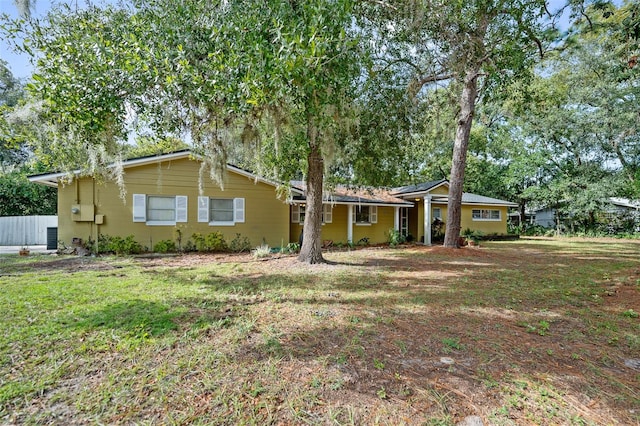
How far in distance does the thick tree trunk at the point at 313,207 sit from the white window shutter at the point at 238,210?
4535mm

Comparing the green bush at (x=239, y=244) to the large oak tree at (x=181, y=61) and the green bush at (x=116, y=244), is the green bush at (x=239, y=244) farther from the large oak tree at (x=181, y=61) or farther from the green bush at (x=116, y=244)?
the large oak tree at (x=181, y=61)

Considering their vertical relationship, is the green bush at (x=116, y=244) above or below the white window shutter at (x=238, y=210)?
below

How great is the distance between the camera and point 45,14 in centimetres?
502

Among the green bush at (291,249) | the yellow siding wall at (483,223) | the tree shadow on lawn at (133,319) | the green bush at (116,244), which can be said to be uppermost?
the yellow siding wall at (483,223)

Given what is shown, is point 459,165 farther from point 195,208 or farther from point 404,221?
point 195,208

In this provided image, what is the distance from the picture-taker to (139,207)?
10.6 meters

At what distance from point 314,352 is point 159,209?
9.84 meters

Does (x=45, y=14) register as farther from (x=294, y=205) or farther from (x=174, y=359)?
(x=294, y=205)

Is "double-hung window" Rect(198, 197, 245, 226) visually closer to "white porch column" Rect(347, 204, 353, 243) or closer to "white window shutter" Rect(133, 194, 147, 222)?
"white window shutter" Rect(133, 194, 147, 222)

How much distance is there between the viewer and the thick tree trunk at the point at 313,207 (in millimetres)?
7887

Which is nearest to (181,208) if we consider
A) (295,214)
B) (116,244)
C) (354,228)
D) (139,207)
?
(139,207)

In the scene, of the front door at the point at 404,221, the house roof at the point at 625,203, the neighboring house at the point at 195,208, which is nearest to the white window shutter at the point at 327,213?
the neighboring house at the point at 195,208

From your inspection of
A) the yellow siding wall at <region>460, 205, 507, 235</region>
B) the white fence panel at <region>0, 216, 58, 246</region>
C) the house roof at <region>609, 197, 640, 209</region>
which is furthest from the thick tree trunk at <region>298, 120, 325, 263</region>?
the house roof at <region>609, 197, 640, 209</region>

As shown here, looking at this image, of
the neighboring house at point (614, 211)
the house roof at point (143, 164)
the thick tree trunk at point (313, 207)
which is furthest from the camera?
the neighboring house at point (614, 211)
